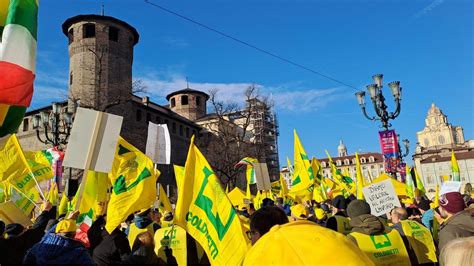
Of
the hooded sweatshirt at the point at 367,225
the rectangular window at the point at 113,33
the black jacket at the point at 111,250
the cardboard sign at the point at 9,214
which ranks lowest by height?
the black jacket at the point at 111,250

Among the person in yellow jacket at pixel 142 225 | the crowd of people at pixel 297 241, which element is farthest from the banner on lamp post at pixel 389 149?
the person in yellow jacket at pixel 142 225

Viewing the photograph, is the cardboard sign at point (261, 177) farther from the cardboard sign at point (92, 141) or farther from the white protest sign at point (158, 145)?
the cardboard sign at point (92, 141)

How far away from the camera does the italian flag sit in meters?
2.66

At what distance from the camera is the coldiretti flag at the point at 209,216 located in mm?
3605

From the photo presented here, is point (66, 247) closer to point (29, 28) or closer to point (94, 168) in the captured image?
point (94, 168)

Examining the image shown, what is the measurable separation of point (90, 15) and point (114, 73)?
7578 millimetres

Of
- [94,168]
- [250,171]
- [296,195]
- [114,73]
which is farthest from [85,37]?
[94,168]

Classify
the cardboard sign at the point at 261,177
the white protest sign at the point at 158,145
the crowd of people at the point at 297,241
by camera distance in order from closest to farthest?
1. the crowd of people at the point at 297,241
2. the white protest sign at the point at 158,145
3. the cardboard sign at the point at 261,177

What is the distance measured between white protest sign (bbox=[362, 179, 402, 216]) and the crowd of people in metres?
0.49

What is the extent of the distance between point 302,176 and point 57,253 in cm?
826

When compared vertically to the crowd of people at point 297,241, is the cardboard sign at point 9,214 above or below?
above

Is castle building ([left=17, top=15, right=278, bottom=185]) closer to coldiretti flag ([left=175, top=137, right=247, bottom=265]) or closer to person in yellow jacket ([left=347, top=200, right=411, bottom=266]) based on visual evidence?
coldiretti flag ([left=175, top=137, right=247, bottom=265])

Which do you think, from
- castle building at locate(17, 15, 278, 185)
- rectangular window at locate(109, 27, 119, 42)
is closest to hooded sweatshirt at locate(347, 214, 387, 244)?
castle building at locate(17, 15, 278, 185)

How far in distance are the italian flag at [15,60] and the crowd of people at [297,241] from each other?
1207 millimetres
